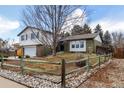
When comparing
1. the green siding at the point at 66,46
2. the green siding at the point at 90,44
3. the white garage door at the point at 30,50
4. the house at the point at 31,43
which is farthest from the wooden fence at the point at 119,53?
the white garage door at the point at 30,50

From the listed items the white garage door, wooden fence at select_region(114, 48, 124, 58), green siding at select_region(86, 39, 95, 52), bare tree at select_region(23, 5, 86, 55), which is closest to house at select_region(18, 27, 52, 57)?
the white garage door

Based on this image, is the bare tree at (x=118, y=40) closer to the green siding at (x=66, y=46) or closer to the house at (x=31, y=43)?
the green siding at (x=66, y=46)

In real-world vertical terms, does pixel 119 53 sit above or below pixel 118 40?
below

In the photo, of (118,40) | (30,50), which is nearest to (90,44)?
(118,40)

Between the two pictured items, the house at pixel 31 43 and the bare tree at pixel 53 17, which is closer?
the bare tree at pixel 53 17

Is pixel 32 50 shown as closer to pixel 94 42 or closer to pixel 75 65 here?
pixel 94 42

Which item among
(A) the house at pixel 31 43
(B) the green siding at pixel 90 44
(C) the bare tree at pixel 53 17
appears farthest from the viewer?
(B) the green siding at pixel 90 44

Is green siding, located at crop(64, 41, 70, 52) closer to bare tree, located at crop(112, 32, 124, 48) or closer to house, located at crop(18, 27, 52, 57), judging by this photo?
house, located at crop(18, 27, 52, 57)

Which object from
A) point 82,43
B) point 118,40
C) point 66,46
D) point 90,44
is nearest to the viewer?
point 66,46

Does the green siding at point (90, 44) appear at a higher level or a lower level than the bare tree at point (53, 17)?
lower

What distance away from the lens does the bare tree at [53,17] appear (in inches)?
552

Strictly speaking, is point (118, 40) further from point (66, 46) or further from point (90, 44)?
point (66, 46)

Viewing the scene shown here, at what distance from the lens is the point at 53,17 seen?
14.1 metres
